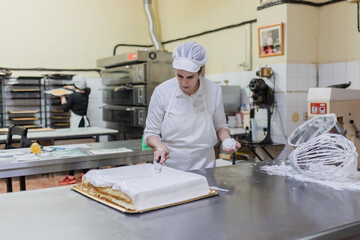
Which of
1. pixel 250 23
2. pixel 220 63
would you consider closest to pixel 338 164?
pixel 250 23

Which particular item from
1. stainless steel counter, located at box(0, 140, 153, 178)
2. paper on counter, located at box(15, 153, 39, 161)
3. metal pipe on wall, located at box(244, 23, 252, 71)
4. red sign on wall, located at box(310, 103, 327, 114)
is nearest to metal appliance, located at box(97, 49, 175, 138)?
metal pipe on wall, located at box(244, 23, 252, 71)

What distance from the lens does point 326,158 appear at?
1996 mm

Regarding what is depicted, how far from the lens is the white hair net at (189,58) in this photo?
7.44 feet

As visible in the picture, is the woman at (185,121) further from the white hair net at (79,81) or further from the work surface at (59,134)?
the white hair net at (79,81)

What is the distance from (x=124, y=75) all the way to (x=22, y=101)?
2166 mm

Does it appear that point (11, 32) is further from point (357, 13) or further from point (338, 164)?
point (338, 164)

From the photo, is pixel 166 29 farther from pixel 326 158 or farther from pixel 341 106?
pixel 326 158

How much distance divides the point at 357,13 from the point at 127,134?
4611 millimetres

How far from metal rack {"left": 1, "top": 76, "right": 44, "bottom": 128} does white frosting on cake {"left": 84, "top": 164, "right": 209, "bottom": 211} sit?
5.80 meters

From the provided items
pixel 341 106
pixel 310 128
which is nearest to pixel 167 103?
pixel 310 128

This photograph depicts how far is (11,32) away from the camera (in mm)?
7180

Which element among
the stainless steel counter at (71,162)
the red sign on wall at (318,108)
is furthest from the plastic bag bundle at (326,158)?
the stainless steel counter at (71,162)

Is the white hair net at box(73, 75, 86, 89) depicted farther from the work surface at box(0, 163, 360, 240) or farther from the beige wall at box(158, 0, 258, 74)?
the work surface at box(0, 163, 360, 240)

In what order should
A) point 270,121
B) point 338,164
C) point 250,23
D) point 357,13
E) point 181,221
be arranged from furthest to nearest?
point 250,23 → point 270,121 → point 357,13 → point 338,164 → point 181,221
